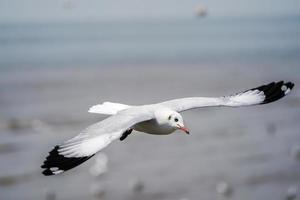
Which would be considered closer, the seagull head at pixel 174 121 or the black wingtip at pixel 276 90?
the seagull head at pixel 174 121

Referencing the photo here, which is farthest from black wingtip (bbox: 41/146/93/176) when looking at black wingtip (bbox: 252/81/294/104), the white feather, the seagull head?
black wingtip (bbox: 252/81/294/104)

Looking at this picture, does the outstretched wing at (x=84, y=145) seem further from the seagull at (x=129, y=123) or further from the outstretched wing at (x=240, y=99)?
the outstretched wing at (x=240, y=99)

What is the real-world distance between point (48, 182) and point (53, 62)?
1038 inches

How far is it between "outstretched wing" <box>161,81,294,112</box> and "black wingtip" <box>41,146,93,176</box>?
6.31 feet

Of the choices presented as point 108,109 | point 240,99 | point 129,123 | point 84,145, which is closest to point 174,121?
point 129,123

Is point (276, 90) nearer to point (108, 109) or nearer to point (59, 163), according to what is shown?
point (108, 109)

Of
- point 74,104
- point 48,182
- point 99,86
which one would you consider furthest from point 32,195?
point 99,86

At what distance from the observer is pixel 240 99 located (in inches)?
384

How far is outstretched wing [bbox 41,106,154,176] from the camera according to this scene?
24.7 ft

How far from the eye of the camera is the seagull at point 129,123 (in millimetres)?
7562

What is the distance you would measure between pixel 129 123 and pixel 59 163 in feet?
2.96

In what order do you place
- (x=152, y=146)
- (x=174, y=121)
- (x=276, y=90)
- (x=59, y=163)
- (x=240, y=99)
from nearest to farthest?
(x=59, y=163) → (x=174, y=121) → (x=240, y=99) → (x=276, y=90) → (x=152, y=146)

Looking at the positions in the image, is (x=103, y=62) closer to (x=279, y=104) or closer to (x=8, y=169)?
(x=279, y=104)

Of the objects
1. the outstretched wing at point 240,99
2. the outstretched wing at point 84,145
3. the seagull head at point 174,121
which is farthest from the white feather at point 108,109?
the outstretched wing at point 84,145
